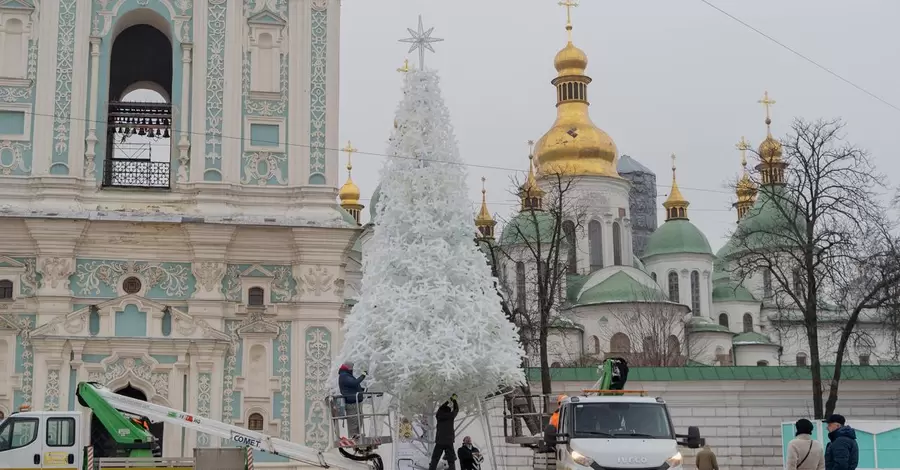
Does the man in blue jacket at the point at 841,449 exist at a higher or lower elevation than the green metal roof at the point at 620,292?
lower

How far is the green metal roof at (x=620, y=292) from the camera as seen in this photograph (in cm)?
6238

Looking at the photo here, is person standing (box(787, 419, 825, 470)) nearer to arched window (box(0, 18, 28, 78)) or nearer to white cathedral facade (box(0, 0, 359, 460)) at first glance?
white cathedral facade (box(0, 0, 359, 460))

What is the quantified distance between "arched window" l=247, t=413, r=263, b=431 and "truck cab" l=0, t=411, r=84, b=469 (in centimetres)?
799

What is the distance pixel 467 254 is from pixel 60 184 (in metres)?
12.6

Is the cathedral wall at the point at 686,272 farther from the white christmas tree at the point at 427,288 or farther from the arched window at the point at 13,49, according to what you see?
the white christmas tree at the point at 427,288

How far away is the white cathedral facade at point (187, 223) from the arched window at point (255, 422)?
2 cm

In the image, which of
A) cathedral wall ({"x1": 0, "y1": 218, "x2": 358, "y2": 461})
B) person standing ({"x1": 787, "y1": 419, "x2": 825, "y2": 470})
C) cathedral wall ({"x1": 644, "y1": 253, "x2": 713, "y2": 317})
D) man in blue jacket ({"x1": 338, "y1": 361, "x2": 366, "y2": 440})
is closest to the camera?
person standing ({"x1": 787, "y1": 419, "x2": 825, "y2": 470})

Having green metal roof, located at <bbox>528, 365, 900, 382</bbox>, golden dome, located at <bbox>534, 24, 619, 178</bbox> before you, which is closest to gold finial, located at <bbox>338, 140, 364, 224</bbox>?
golden dome, located at <bbox>534, 24, 619, 178</bbox>

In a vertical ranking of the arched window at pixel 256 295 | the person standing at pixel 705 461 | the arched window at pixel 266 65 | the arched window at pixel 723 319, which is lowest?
the person standing at pixel 705 461

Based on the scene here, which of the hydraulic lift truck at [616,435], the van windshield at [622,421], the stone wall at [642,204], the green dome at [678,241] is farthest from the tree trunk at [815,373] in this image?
A: the stone wall at [642,204]

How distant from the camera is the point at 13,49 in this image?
2880 centimetres

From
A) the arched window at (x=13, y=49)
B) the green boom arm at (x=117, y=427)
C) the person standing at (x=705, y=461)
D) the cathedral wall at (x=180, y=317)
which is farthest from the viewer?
the arched window at (x=13, y=49)

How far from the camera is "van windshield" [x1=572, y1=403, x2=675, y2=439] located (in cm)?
1677

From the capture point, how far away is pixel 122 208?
2852cm
